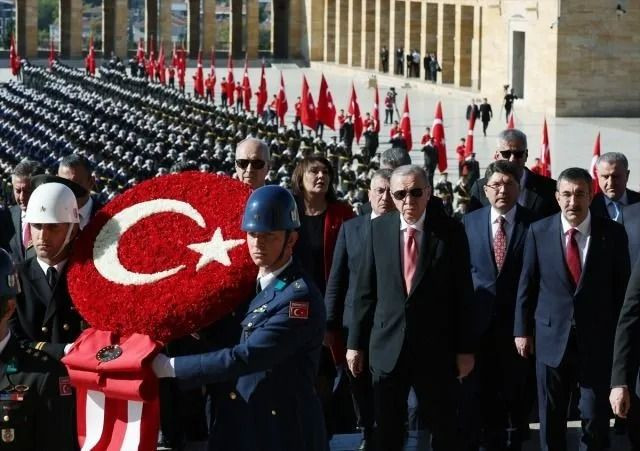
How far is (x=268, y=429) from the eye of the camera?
5.39 metres

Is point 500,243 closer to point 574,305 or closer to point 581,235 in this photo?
point 581,235

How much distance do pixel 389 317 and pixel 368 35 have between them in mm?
52800

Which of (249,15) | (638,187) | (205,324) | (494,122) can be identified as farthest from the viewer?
(249,15)

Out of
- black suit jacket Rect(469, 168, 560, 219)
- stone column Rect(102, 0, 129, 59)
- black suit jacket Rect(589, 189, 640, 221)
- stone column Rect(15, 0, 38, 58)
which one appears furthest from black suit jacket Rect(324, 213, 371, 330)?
stone column Rect(102, 0, 129, 59)

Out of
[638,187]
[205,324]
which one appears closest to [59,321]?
[205,324]

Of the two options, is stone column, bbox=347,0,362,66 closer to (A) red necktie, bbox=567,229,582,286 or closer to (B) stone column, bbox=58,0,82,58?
(B) stone column, bbox=58,0,82,58

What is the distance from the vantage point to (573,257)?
295 inches

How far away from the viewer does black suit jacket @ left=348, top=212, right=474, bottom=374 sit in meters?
6.87

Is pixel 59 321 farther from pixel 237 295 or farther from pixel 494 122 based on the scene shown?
pixel 494 122

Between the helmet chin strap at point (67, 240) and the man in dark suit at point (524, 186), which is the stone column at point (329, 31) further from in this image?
the helmet chin strap at point (67, 240)

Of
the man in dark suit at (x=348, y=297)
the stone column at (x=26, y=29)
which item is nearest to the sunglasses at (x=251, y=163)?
the man in dark suit at (x=348, y=297)

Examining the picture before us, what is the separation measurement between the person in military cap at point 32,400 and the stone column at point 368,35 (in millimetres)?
52789

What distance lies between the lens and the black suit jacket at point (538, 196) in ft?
28.3

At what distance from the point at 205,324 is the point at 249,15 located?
60.3 meters
